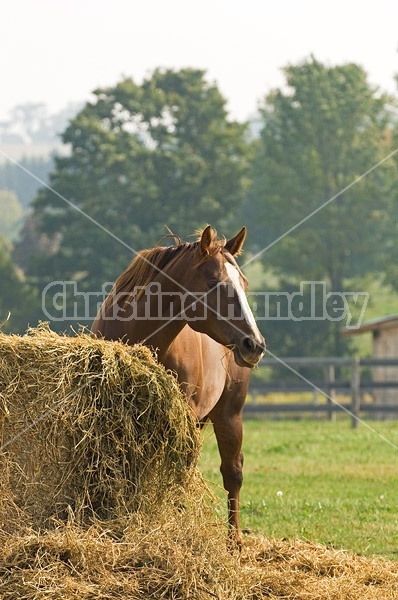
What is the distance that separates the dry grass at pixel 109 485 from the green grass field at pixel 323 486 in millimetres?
1111

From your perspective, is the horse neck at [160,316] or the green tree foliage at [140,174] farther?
the green tree foliage at [140,174]

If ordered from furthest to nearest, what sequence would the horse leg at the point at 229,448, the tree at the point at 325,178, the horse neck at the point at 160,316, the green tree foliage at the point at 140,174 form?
the tree at the point at 325,178, the green tree foliage at the point at 140,174, the horse leg at the point at 229,448, the horse neck at the point at 160,316

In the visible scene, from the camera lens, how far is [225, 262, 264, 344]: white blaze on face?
6.04m

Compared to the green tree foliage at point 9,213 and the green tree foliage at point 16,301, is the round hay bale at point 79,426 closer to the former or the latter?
the green tree foliage at point 16,301

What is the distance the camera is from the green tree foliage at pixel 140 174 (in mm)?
37469

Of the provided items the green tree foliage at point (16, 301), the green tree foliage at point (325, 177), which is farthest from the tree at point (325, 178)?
the green tree foliage at point (16, 301)

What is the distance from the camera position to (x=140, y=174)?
129ft

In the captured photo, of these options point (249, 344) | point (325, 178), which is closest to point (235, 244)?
point (249, 344)

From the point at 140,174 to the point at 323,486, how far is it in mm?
29621

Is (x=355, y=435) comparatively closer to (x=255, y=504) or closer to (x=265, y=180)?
(x=255, y=504)

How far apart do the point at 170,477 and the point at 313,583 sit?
1139 mm

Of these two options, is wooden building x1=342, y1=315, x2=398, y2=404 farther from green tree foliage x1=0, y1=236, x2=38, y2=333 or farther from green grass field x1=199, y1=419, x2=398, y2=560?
green tree foliage x1=0, y1=236, x2=38, y2=333

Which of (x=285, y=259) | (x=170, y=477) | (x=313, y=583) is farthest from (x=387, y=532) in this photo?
(x=285, y=259)

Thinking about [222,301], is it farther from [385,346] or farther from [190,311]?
[385,346]
